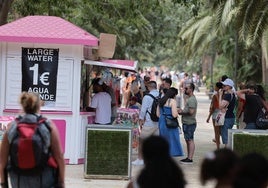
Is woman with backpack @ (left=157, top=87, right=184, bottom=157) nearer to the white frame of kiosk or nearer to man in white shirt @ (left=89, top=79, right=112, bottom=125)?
man in white shirt @ (left=89, top=79, right=112, bottom=125)

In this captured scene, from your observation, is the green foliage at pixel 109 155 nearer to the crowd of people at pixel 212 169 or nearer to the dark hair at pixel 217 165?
the crowd of people at pixel 212 169

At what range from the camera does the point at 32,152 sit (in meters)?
5.97

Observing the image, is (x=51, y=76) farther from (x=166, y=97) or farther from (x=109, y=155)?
(x=109, y=155)

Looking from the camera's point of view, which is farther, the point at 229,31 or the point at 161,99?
the point at 229,31

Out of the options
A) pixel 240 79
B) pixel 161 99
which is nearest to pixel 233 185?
pixel 161 99

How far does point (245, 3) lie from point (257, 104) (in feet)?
22.6

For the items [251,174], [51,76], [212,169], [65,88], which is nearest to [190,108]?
[65,88]

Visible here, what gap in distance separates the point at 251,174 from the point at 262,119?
333 inches

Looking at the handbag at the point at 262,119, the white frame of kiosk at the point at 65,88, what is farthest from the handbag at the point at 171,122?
the white frame of kiosk at the point at 65,88

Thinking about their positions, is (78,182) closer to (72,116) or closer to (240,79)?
(72,116)

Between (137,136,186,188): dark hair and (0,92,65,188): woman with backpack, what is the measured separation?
1.37 meters

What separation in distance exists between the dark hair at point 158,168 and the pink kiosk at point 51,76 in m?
7.91

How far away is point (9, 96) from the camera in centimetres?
1304

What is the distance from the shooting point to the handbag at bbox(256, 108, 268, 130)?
500 inches
